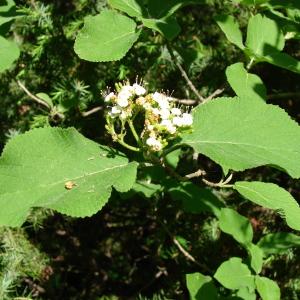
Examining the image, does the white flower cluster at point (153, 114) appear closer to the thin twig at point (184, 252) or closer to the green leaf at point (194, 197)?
the green leaf at point (194, 197)

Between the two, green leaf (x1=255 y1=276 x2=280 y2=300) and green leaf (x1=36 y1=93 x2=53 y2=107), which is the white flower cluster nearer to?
green leaf (x1=36 y1=93 x2=53 y2=107)

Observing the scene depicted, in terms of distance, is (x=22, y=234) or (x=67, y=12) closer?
(x=22, y=234)

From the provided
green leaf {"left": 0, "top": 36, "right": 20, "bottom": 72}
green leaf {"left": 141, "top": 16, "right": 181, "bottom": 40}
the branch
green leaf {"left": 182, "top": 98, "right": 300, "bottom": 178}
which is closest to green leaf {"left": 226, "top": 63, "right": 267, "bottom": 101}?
green leaf {"left": 182, "top": 98, "right": 300, "bottom": 178}

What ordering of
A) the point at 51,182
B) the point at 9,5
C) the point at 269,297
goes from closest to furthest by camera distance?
the point at 51,182
the point at 269,297
the point at 9,5

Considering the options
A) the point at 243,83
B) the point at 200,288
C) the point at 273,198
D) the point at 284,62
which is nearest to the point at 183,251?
the point at 200,288

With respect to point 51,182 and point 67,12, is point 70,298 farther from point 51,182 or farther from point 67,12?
point 67,12

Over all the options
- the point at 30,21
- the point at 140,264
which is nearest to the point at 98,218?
the point at 140,264
